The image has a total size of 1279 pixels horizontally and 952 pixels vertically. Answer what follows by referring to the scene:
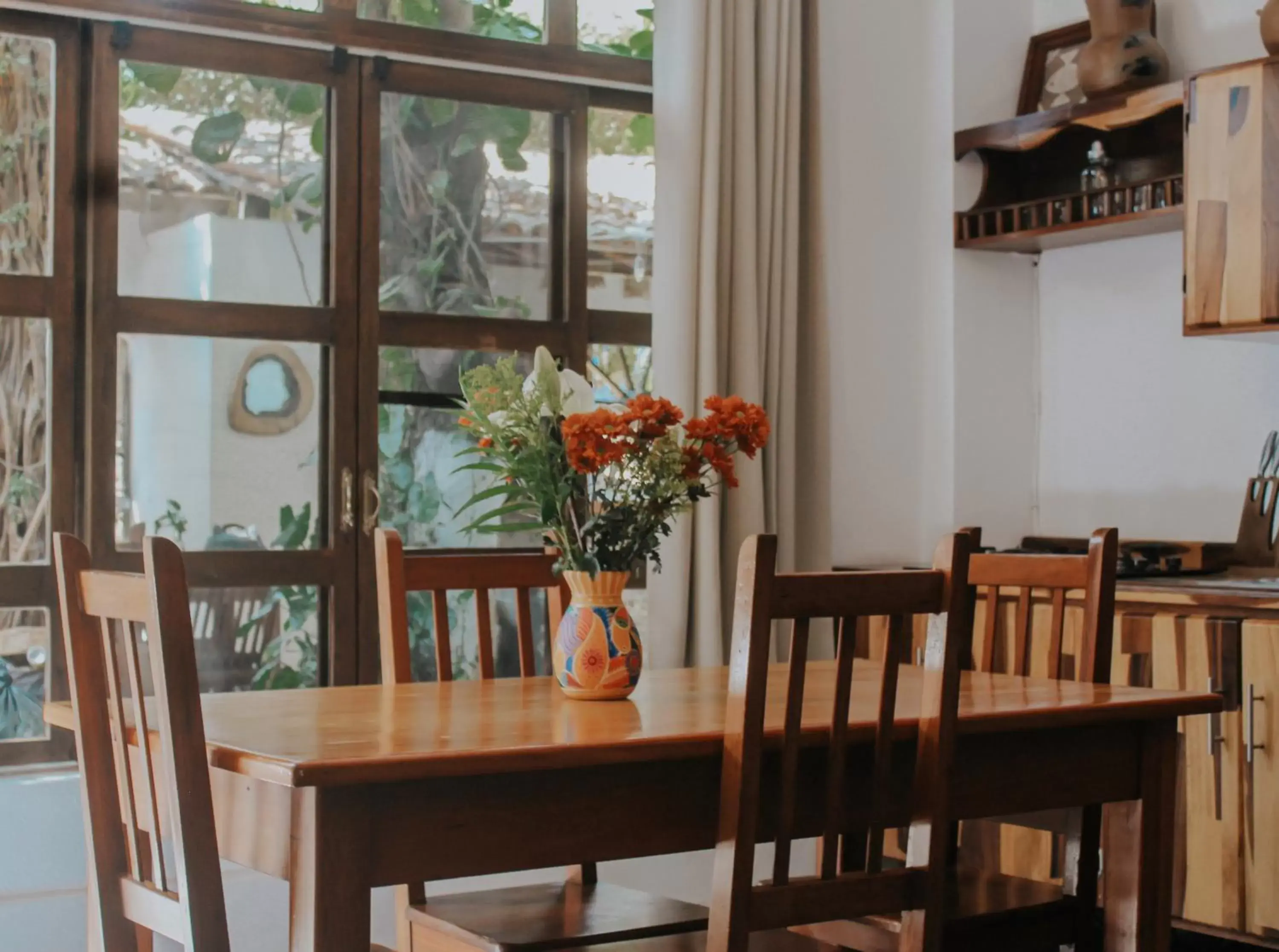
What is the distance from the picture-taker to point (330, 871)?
1496 millimetres

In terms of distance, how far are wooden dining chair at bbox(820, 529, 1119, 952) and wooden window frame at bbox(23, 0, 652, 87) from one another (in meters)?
1.66

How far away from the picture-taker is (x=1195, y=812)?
3.12 meters

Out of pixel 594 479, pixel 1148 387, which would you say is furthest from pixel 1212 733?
pixel 594 479

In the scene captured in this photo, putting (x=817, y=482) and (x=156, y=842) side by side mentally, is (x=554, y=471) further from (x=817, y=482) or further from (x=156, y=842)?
(x=817, y=482)

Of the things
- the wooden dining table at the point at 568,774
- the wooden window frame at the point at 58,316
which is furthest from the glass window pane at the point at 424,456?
the wooden dining table at the point at 568,774

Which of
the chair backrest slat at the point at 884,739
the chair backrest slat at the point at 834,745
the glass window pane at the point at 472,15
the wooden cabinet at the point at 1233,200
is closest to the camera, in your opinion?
the chair backrest slat at the point at 834,745

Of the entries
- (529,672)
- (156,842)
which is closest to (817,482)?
(529,672)

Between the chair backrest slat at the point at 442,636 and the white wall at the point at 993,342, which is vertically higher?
the white wall at the point at 993,342

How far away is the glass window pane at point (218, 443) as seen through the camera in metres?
3.19

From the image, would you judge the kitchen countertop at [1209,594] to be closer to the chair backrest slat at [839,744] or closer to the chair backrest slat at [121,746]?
the chair backrest slat at [839,744]

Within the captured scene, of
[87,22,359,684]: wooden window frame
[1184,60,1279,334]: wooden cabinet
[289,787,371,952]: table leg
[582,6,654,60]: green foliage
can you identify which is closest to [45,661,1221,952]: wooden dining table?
[289,787,371,952]: table leg

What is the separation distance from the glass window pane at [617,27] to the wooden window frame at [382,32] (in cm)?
3

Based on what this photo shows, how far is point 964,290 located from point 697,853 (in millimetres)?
1587

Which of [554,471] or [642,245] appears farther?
[642,245]
